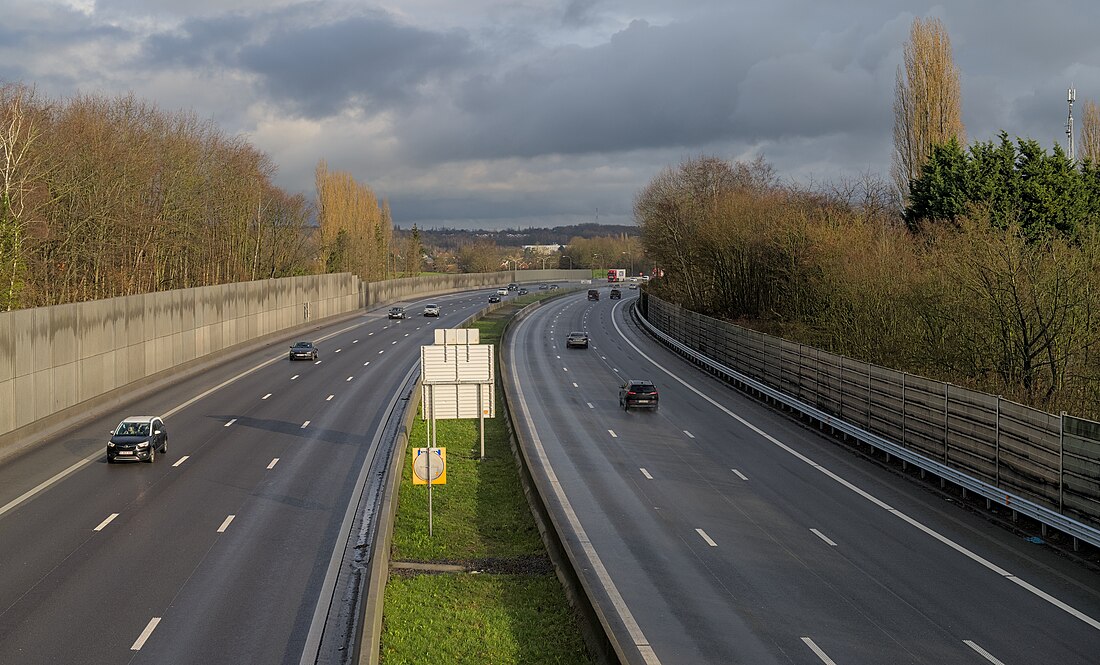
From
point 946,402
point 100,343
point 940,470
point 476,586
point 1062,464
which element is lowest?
point 476,586

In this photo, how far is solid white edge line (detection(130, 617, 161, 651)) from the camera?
16.4m

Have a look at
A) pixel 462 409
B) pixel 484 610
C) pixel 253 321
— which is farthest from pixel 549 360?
pixel 484 610

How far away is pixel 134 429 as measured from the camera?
110 ft

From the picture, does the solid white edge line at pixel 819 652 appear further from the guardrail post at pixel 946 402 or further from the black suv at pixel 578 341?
the black suv at pixel 578 341

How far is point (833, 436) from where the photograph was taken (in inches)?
1547

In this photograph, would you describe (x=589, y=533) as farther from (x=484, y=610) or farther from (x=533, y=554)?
(x=484, y=610)

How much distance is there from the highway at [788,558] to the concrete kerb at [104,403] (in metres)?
17.7

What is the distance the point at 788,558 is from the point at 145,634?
43.2 feet

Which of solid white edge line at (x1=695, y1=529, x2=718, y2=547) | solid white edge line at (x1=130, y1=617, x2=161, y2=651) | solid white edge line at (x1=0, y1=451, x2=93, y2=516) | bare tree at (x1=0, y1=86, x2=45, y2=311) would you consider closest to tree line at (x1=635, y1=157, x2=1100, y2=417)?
solid white edge line at (x1=695, y1=529, x2=718, y2=547)

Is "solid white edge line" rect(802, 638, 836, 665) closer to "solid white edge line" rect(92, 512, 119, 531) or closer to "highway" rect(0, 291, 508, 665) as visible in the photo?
"highway" rect(0, 291, 508, 665)

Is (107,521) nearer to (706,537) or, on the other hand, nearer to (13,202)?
(706,537)

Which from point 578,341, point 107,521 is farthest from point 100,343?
point 578,341

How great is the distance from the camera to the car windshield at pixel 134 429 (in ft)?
109

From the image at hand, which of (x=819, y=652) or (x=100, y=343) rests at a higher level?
(x=100, y=343)
